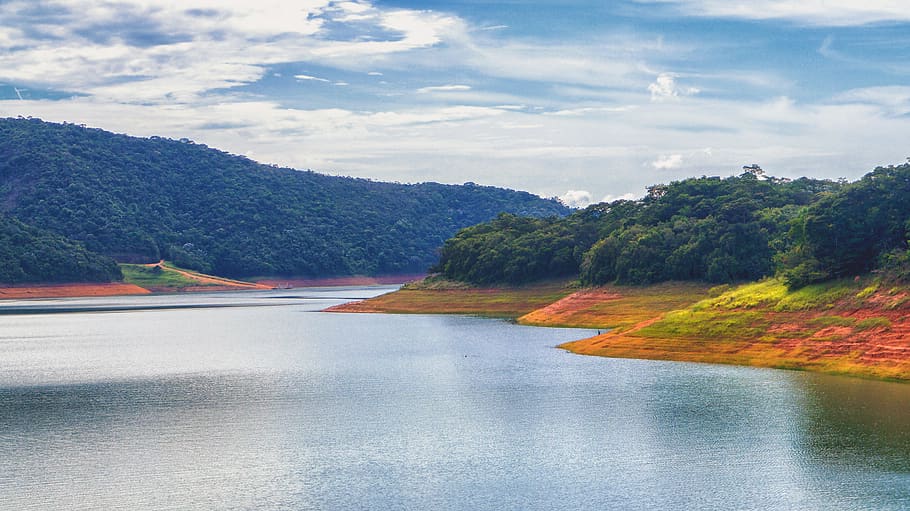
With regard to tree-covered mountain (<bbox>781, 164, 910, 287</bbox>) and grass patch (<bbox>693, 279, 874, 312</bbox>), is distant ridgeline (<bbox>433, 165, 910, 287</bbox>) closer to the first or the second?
tree-covered mountain (<bbox>781, 164, 910, 287</bbox>)

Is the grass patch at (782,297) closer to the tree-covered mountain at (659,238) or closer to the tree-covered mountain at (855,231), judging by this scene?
the tree-covered mountain at (855,231)

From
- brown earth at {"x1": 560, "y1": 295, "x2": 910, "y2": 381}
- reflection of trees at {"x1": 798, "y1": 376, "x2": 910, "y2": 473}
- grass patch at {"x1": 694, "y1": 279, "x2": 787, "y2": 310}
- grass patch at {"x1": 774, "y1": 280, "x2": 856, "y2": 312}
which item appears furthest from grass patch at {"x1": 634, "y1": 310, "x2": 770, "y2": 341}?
reflection of trees at {"x1": 798, "y1": 376, "x2": 910, "y2": 473}

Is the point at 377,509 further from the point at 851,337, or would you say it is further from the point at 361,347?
the point at 361,347

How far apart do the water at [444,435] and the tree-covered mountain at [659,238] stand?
32107 millimetres

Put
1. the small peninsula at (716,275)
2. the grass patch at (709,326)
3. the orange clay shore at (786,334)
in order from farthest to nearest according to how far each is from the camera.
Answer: the grass patch at (709,326) < the small peninsula at (716,275) < the orange clay shore at (786,334)

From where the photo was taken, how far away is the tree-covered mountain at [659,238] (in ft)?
400

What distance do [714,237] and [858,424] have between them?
7890cm

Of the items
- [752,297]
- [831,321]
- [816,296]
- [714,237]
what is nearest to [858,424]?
[831,321]

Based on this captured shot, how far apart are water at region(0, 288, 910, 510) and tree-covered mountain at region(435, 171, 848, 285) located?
32107 mm

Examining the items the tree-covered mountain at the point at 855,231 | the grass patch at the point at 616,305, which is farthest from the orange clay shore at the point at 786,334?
the grass patch at the point at 616,305

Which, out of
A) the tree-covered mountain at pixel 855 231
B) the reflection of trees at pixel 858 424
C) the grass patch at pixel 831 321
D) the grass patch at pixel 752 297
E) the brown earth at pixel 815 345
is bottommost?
the reflection of trees at pixel 858 424

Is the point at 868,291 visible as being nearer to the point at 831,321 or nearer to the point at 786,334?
the point at 831,321

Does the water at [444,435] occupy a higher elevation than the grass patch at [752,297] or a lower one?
lower

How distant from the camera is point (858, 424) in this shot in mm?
48500
